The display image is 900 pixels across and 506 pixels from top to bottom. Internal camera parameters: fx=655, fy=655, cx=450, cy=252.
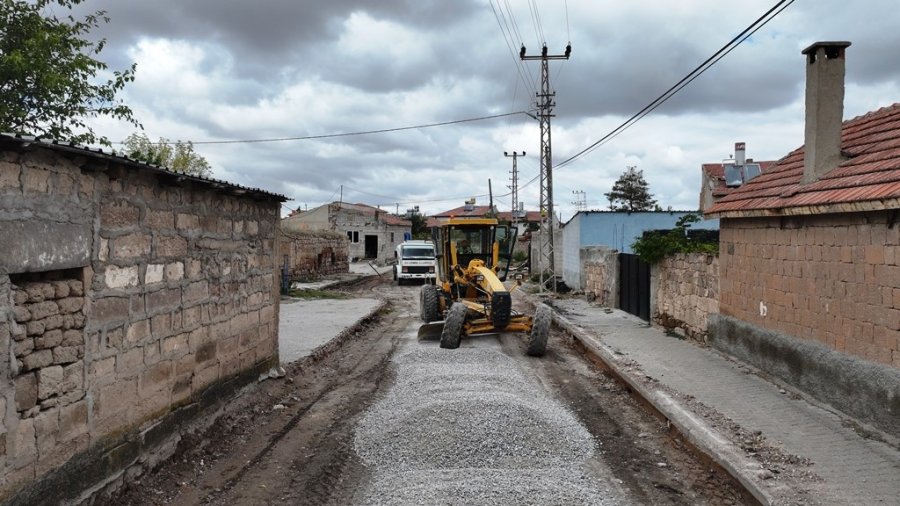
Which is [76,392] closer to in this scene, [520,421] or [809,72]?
[520,421]

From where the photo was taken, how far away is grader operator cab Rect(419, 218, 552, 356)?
44.1ft

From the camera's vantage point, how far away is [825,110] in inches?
364

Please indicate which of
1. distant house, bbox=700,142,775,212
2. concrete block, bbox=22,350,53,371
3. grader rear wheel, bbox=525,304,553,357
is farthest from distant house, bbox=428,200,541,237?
concrete block, bbox=22,350,53,371

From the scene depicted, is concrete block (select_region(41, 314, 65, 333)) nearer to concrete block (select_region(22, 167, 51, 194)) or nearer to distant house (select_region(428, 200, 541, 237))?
concrete block (select_region(22, 167, 51, 194))

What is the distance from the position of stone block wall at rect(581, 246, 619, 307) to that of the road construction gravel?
34.9 ft

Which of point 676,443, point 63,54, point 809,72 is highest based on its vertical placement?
point 63,54

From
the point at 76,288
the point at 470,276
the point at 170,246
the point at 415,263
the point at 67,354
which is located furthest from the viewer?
the point at 415,263

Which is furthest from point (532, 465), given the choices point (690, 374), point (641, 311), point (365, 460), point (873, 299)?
point (641, 311)

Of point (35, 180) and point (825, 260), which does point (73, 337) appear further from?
point (825, 260)

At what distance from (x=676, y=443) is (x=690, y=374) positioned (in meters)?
3.13

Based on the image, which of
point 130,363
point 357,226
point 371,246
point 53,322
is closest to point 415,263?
point 130,363

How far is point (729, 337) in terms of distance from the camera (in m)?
11.2

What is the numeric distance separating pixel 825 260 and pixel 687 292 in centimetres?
536

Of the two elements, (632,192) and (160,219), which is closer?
(160,219)
